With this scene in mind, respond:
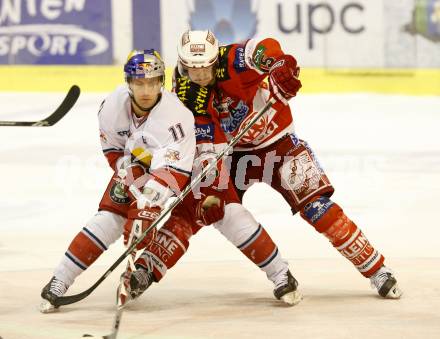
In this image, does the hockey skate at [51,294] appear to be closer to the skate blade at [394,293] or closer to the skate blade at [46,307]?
the skate blade at [46,307]

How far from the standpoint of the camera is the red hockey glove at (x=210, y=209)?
→ 195 inches

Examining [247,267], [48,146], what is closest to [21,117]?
[48,146]

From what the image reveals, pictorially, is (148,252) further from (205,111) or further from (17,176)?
(17,176)

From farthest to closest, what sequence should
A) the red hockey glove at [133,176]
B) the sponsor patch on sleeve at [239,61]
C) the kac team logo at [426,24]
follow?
the kac team logo at [426,24]
the sponsor patch on sleeve at [239,61]
the red hockey glove at [133,176]

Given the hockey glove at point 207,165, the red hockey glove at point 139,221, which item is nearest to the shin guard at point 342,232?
the hockey glove at point 207,165

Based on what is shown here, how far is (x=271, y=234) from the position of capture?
6570mm

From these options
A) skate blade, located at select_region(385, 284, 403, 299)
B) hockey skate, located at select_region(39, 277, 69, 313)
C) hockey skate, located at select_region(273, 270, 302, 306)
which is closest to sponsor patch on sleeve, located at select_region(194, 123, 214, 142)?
hockey skate, located at select_region(273, 270, 302, 306)

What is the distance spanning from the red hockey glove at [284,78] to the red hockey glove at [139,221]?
2.32ft

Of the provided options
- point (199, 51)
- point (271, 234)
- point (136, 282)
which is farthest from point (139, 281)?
point (271, 234)

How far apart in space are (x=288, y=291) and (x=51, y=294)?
936 mm

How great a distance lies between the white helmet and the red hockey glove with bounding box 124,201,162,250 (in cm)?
65

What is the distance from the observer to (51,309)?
16.1 ft

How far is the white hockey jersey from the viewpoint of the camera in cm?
483

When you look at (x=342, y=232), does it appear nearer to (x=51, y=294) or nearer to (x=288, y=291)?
(x=288, y=291)
